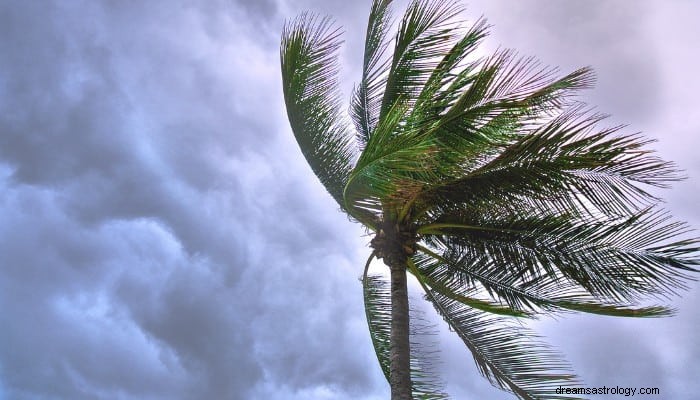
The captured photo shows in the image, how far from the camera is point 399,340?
7.93 m

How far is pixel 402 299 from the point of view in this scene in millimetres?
8312

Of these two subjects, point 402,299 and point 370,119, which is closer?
point 402,299

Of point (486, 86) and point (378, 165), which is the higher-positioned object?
point (486, 86)

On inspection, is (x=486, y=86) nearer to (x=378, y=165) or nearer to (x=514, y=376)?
(x=378, y=165)

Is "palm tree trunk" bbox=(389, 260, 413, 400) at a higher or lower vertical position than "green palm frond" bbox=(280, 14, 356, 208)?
lower

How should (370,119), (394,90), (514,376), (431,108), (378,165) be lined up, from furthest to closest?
(370,119) → (394,90) → (514,376) → (431,108) → (378,165)

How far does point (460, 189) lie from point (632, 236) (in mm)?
2112

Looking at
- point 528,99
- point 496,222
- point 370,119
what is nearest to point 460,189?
point 496,222

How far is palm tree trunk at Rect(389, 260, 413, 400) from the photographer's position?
7582 mm

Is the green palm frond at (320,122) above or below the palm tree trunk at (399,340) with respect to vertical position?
above

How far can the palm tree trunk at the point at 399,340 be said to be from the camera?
7.58 m

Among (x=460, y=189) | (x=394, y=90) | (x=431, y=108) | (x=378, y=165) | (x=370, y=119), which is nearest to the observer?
(x=378, y=165)

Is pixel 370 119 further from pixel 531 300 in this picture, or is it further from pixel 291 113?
pixel 531 300

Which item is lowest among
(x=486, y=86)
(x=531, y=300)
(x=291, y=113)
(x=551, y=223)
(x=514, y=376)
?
(x=514, y=376)
